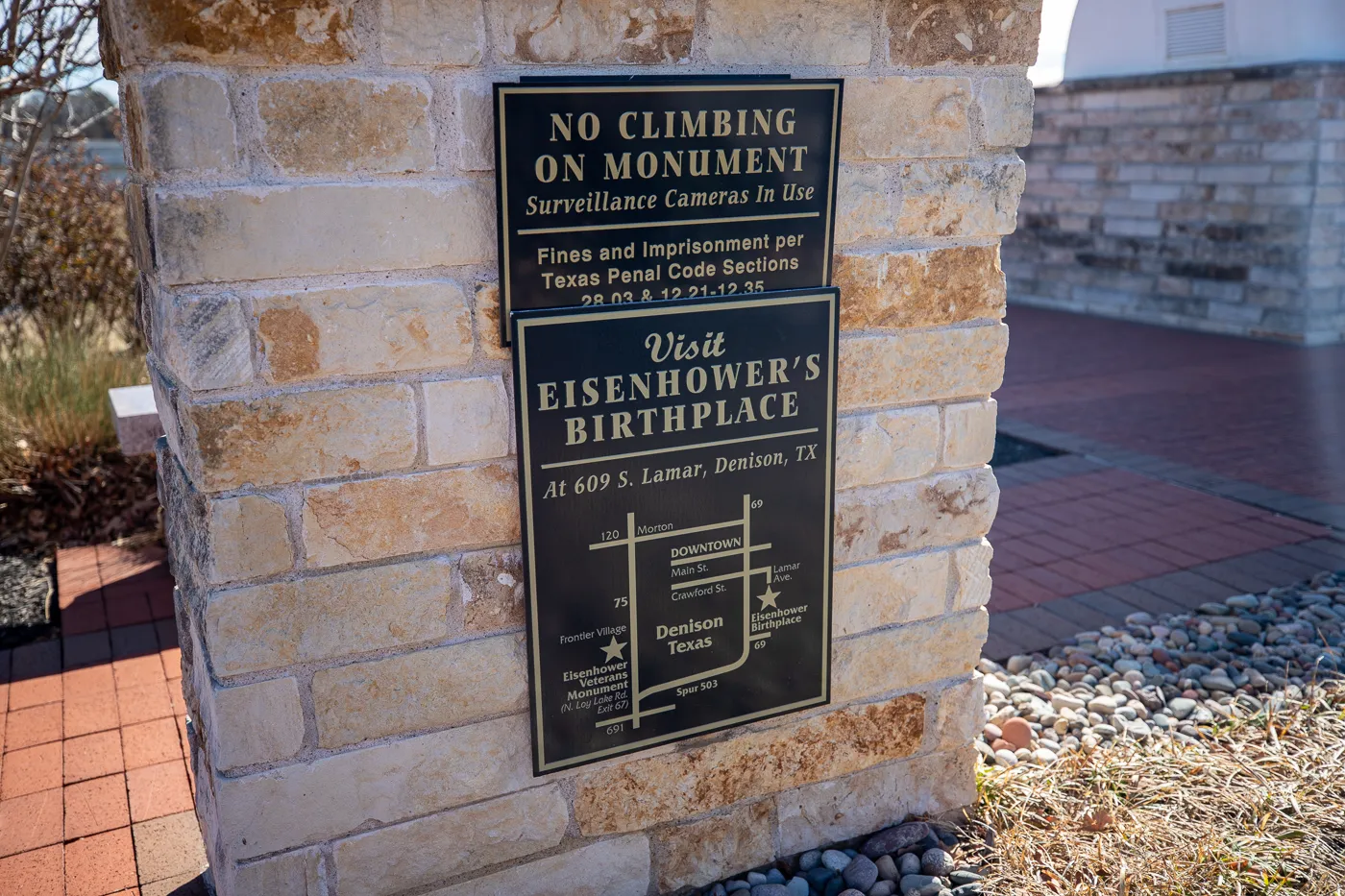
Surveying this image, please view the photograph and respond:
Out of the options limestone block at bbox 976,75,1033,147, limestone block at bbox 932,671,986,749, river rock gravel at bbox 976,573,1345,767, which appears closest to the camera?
limestone block at bbox 976,75,1033,147

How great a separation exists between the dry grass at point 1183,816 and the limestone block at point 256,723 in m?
1.55

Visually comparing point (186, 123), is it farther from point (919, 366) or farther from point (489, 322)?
point (919, 366)

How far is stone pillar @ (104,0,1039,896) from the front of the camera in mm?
1745

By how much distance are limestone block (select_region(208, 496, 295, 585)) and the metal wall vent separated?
36.8 ft

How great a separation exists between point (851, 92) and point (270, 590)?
4.66 feet

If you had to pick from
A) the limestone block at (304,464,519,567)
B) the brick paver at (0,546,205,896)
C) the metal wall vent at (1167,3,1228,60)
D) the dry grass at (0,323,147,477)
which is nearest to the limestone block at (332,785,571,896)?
the limestone block at (304,464,519,567)

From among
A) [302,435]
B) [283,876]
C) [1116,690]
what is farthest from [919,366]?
[1116,690]

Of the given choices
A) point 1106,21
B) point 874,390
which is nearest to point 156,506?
point 874,390

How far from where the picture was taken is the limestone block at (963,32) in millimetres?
2178

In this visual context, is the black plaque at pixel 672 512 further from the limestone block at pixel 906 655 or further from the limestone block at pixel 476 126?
the limestone block at pixel 476 126

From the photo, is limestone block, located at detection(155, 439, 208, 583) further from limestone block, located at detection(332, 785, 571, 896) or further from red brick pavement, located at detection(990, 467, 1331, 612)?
red brick pavement, located at detection(990, 467, 1331, 612)

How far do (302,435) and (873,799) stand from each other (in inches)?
63.7

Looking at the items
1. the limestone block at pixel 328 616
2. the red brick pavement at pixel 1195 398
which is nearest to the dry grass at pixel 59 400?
the limestone block at pixel 328 616

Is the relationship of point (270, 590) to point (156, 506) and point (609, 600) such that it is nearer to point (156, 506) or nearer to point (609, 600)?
point (609, 600)
